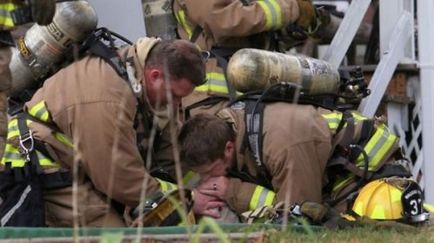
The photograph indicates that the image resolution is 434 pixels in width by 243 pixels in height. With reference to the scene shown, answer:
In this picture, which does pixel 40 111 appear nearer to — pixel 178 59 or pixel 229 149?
pixel 178 59

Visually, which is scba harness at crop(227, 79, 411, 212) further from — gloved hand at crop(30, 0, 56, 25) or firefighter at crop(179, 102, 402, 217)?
gloved hand at crop(30, 0, 56, 25)

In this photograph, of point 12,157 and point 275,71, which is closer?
point 12,157

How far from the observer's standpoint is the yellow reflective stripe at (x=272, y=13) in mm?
6116

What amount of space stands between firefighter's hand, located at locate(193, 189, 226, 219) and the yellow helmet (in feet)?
2.29

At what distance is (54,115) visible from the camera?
16.6ft

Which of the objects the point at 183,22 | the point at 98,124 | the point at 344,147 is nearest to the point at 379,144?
the point at 344,147

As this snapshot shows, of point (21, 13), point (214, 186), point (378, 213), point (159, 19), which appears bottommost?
point (378, 213)

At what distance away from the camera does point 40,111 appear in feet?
16.8

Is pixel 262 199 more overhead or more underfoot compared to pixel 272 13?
more underfoot

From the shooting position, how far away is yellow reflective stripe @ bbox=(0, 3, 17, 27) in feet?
15.8

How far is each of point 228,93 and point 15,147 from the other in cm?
138

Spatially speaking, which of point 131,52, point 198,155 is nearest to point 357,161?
point 198,155

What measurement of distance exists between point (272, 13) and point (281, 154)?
1093 millimetres

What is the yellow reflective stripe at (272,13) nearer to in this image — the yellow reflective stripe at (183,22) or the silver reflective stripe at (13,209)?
the yellow reflective stripe at (183,22)
